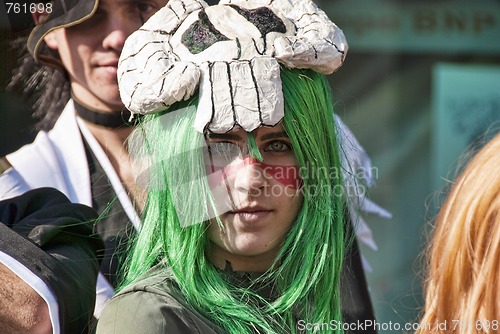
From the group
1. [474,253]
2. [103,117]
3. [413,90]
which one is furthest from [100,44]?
[413,90]

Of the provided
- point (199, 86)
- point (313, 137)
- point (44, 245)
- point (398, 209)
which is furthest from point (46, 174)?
point (398, 209)

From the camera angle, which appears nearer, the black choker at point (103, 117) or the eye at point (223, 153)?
the eye at point (223, 153)

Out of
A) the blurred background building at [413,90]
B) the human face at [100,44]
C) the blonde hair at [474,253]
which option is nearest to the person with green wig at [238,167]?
the human face at [100,44]

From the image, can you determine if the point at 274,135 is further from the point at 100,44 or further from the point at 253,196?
the point at 100,44

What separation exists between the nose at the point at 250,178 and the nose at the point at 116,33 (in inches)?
16.9

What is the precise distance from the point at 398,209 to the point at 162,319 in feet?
6.88

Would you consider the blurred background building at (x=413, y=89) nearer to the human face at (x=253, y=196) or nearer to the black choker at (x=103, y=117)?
the black choker at (x=103, y=117)

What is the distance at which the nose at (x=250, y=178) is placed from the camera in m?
1.45

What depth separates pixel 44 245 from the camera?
1.60 meters

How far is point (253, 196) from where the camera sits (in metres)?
1.46

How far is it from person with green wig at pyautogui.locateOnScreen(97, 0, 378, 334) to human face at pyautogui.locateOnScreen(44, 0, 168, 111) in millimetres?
162

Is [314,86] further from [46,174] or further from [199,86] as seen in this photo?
[46,174]

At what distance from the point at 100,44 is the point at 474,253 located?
34.6 inches

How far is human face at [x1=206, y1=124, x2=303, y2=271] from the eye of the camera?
4.78 feet
